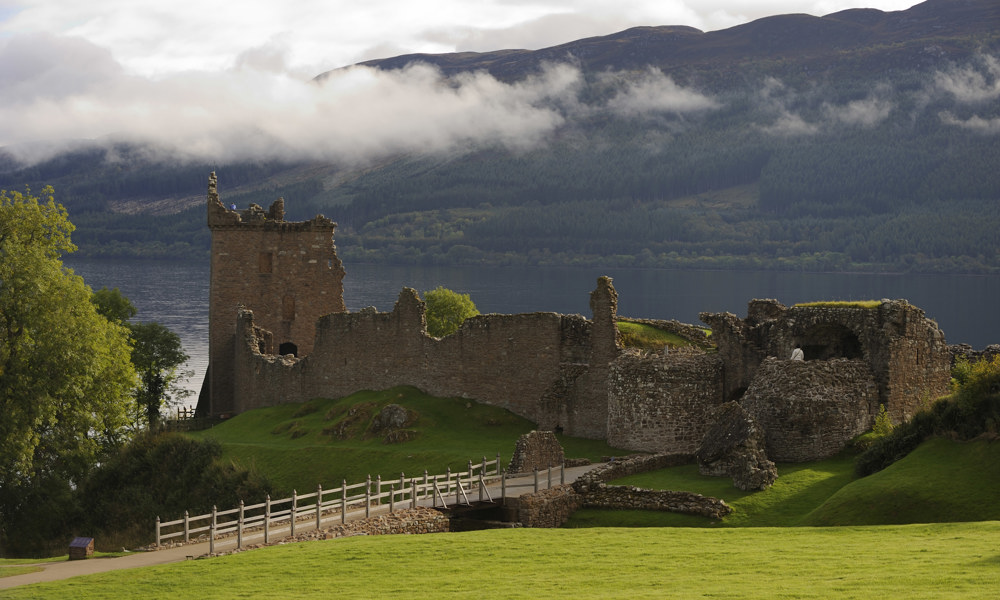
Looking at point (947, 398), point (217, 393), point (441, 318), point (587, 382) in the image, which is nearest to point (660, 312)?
point (441, 318)

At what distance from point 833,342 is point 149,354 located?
4473cm

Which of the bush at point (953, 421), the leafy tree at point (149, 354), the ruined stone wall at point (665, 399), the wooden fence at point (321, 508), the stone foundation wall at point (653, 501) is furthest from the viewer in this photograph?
the leafy tree at point (149, 354)

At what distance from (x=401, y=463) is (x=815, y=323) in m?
16.5

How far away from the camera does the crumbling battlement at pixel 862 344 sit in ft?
136

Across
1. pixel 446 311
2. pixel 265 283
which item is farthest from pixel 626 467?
pixel 446 311

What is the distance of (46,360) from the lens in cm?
4878

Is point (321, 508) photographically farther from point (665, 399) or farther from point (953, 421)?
point (953, 421)

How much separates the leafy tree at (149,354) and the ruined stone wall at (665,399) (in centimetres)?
3379

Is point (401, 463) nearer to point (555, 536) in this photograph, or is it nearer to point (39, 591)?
point (555, 536)

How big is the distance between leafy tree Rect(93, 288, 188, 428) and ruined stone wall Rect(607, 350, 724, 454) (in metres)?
33.8

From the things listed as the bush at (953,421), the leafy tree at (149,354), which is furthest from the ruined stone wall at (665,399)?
the leafy tree at (149,354)

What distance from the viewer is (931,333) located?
4338cm

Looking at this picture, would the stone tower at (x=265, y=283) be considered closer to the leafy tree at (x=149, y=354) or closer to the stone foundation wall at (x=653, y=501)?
the leafy tree at (x=149, y=354)

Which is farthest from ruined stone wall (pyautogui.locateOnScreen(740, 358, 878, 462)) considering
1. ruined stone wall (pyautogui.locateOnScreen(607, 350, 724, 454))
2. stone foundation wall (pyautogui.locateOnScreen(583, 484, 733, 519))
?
stone foundation wall (pyautogui.locateOnScreen(583, 484, 733, 519))
